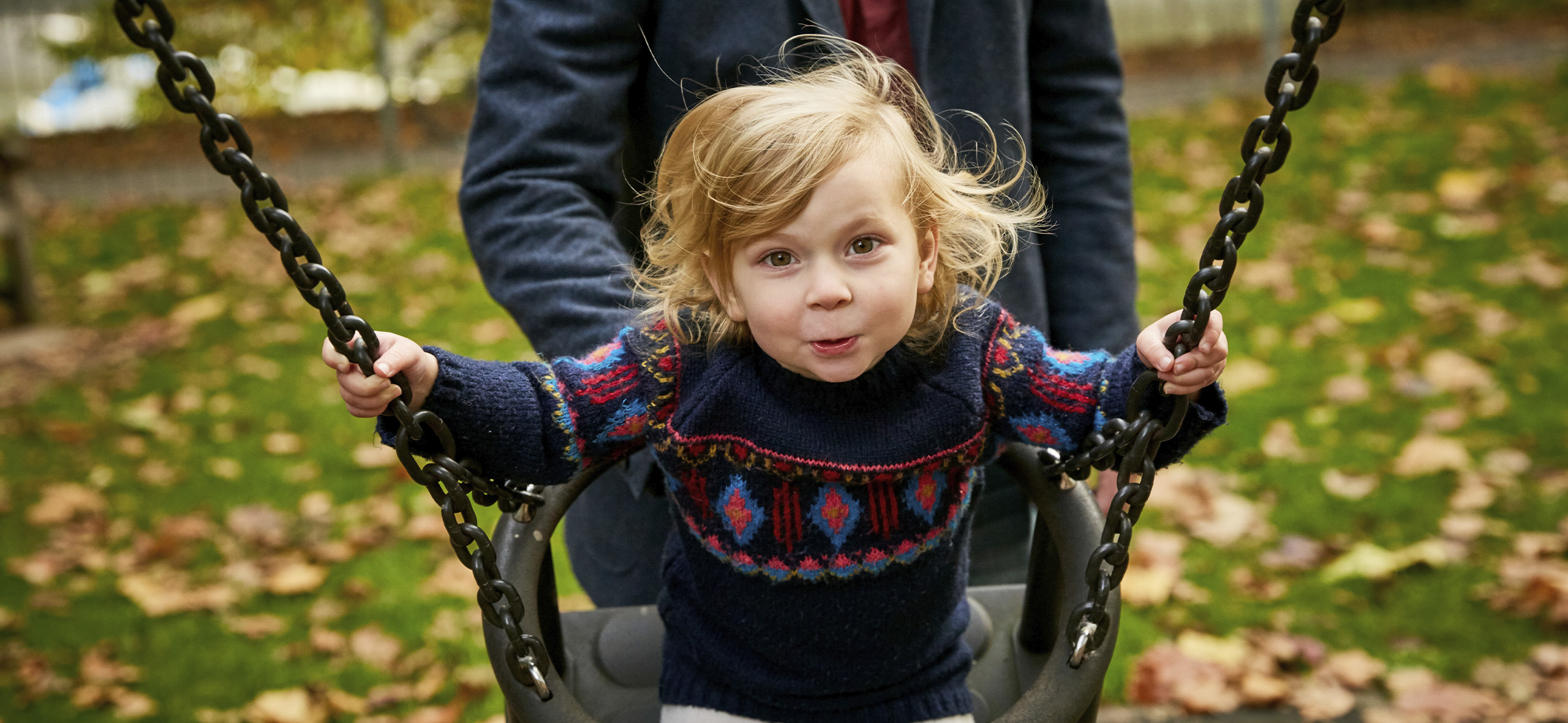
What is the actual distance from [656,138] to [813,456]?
0.68m

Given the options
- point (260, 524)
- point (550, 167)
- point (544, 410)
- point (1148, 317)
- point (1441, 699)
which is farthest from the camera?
point (1148, 317)

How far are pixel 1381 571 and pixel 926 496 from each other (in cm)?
244

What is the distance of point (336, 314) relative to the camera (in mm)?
1184

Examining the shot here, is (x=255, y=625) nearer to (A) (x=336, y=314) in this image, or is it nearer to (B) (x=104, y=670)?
(B) (x=104, y=670)

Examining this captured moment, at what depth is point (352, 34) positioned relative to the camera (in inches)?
388

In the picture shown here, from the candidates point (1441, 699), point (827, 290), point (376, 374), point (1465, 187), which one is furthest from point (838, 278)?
point (1465, 187)

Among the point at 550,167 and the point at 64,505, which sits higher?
the point at 64,505

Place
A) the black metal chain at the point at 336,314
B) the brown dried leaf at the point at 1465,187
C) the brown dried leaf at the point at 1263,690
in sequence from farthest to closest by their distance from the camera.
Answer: the brown dried leaf at the point at 1465,187, the brown dried leaf at the point at 1263,690, the black metal chain at the point at 336,314

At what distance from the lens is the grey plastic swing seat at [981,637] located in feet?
4.44

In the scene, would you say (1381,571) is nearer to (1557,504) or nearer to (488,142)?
(1557,504)

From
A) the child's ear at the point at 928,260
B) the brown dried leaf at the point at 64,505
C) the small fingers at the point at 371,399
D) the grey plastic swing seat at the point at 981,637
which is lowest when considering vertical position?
the grey plastic swing seat at the point at 981,637

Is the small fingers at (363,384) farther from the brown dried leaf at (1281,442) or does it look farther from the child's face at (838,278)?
the brown dried leaf at (1281,442)

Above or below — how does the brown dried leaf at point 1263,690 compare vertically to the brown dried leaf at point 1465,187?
below

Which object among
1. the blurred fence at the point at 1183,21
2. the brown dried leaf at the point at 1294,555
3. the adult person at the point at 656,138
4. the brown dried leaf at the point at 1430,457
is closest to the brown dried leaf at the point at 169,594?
the adult person at the point at 656,138
